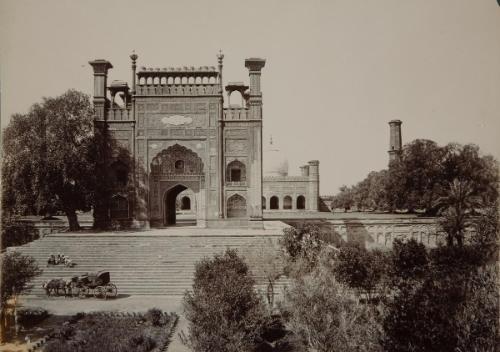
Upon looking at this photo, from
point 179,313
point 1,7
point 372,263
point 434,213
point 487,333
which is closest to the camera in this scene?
point 487,333

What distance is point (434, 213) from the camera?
27.4 m

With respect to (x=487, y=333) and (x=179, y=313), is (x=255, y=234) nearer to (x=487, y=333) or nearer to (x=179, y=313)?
(x=179, y=313)

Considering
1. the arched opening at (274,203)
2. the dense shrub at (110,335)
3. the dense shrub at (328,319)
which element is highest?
the arched opening at (274,203)

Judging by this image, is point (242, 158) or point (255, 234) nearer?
point (255, 234)

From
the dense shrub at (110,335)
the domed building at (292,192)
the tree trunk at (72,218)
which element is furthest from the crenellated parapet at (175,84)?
the domed building at (292,192)

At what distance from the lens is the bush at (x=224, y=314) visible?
23.4ft

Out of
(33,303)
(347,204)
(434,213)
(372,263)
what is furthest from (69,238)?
(347,204)

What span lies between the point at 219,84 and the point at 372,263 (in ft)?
43.4

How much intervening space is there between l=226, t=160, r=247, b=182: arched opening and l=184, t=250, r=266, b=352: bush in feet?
44.7

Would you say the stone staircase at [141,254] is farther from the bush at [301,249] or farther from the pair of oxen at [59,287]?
the bush at [301,249]

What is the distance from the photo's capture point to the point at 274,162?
44156 millimetres

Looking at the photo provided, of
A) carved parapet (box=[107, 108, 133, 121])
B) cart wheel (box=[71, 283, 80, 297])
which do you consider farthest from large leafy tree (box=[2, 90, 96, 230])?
cart wheel (box=[71, 283, 80, 297])

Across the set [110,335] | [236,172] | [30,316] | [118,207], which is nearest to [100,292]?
[30,316]

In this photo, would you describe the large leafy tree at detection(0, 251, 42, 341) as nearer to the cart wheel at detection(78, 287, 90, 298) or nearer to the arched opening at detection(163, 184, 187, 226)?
the cart wheel at detection(78, 287, 90, 298)
